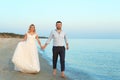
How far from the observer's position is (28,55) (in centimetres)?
1311

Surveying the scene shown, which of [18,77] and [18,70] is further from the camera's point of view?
[18,70]

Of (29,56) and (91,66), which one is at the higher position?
(29,56)

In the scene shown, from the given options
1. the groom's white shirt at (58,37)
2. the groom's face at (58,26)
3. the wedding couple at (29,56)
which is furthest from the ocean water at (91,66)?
the groom's face at (58,26)

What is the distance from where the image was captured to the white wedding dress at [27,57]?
510 inches

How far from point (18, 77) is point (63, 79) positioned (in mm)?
1744

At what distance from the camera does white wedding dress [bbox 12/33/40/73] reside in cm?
1295

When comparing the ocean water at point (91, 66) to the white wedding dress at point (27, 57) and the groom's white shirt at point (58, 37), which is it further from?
the groom's white shirt at point (58, 37)

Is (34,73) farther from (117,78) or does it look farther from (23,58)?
(117,78)

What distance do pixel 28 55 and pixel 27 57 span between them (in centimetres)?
9

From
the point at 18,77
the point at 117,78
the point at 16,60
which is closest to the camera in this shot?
the point at 18,77

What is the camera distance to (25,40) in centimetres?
1330

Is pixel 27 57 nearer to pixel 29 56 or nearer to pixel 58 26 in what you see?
pixel 29 56

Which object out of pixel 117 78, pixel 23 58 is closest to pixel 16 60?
pixel 23 58

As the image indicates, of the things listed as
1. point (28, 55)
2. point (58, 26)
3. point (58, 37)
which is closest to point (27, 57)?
point (28, 55)
